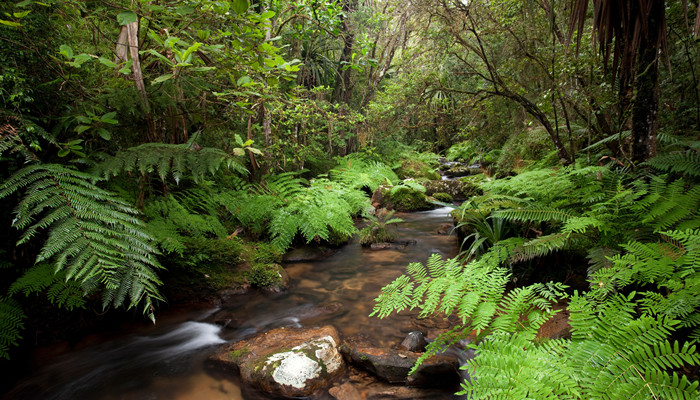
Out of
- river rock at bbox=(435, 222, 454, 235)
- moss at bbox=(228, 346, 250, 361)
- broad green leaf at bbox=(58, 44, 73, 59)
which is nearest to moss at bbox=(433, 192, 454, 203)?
river rock at bbox=(435, 222, 454, 235)

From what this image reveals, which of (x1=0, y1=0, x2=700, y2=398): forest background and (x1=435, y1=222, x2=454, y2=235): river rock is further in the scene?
(x1=435, y1=222, x2=454, y2=235): river rock

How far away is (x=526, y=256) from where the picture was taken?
8.63 ft

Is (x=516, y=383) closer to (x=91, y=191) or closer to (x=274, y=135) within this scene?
(x=91, y=191)

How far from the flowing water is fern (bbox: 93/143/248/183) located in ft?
4.87

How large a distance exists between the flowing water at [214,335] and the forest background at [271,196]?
346mm

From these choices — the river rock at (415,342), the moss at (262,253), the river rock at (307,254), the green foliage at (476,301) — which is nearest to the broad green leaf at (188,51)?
the green foliage at (476,301)

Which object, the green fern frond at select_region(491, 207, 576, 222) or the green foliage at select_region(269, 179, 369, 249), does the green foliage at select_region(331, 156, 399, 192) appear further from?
the green fern frond at select_region(491, 207, 576, 222)

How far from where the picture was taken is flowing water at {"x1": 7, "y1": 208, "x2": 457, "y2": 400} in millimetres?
2174

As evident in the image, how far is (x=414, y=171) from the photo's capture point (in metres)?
10.2

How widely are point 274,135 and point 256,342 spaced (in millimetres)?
3409

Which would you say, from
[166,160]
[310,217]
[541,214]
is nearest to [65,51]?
[166,160]

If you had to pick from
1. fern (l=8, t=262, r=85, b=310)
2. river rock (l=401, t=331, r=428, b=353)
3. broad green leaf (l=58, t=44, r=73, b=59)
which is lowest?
river rock (l=401, t=331, r=428, b=353)

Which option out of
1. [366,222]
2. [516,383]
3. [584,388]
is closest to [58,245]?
[516,383]

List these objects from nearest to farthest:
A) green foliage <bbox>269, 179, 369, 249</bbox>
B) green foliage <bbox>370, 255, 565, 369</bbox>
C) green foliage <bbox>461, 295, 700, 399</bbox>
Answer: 1. green foliage <bbox>461, 295, 700, 399</bbox>
2. green foliage <bbox>370, 255, 565, 369</bbox>
3. green foliage <bbox>269, 179, 369, 249</bbox>
